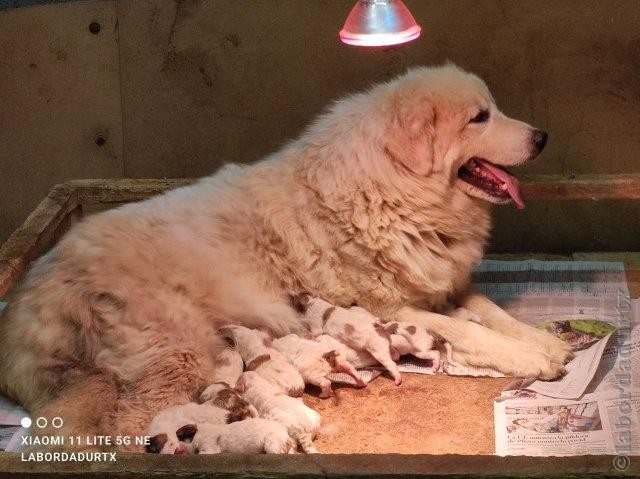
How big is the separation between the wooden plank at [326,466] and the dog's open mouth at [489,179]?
1742 mm

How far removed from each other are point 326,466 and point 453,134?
180cm

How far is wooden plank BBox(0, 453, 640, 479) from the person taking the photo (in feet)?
7.70

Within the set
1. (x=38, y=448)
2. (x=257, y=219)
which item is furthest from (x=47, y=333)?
(x=257, y=219)

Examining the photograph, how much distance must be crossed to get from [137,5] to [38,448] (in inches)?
114

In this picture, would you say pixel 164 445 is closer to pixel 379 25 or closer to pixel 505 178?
pixel 379 25

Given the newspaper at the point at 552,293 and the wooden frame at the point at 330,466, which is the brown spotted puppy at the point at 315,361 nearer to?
the newspaper at the point at 552,293

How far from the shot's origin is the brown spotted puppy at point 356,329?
361cm

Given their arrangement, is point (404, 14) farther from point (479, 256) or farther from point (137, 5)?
point (137, 5)

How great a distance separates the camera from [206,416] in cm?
312

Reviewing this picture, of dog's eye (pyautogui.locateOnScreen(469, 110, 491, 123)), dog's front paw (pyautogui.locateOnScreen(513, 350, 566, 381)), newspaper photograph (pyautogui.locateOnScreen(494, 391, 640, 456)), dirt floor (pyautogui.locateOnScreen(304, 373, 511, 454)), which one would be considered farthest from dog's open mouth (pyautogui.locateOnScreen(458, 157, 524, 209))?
newspaper photograph (pyautogui.locateOnScreen(494, 391, 640, 456))

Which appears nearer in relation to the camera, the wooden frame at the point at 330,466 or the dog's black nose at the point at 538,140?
the wooden frame at the point at 330,466

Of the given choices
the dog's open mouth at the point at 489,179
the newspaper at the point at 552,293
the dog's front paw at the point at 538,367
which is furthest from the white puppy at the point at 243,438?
the dog's open mouth at the point at 489,179

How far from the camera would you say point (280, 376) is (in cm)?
343

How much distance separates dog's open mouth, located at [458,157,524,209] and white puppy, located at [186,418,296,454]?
4.87 feet
